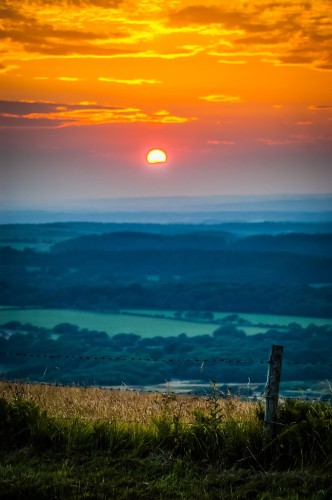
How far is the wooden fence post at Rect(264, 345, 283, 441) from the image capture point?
10125 millimetres

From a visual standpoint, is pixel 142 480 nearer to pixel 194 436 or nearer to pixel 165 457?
pixel 165 457

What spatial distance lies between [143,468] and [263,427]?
5.87ft

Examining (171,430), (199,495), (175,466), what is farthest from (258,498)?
(171,430)

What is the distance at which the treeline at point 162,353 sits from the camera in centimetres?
13112

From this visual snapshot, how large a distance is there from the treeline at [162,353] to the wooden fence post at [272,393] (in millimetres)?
112737

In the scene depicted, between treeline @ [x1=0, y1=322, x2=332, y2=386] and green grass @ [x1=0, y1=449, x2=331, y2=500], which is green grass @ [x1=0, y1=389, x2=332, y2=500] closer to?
green grass @ [x1=0, y1=449, x2=331, y2=500]

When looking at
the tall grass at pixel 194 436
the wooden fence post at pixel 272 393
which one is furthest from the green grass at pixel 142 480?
the wooden fence post at pixel 272 393

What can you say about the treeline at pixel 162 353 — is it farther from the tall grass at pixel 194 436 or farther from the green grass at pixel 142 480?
the green grass at pixel 142 480

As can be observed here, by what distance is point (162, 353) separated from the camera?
159750mm

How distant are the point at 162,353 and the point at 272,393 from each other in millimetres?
150964

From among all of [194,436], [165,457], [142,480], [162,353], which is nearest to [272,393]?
[194,436]

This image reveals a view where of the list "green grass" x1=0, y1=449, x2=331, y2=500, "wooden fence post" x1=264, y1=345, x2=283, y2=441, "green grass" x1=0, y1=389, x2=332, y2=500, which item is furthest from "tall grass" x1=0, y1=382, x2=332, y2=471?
"green grass" x1=0, y1=449, x2=331, y2=500

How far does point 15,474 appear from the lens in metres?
9.20

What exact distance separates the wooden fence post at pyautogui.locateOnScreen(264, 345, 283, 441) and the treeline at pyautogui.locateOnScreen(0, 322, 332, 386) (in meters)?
113
